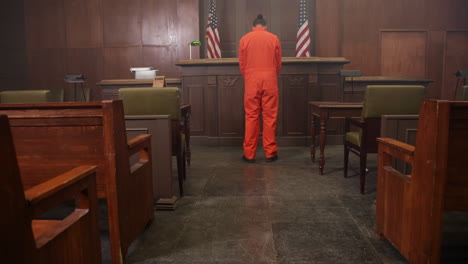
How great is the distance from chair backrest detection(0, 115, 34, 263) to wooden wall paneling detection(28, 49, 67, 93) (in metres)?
7.78

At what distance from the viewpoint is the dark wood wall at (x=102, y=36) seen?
297 inches

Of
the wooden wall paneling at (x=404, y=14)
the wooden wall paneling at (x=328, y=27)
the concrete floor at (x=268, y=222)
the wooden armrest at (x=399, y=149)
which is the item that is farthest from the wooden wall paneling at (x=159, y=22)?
the wooden armrest at (x=399, y=149)

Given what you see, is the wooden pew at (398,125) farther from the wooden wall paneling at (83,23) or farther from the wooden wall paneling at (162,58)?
the wooden wall paneling at (83,23)

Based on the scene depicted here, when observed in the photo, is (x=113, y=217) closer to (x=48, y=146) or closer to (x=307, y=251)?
(x=48, y=146)

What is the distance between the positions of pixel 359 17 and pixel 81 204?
7477 mm

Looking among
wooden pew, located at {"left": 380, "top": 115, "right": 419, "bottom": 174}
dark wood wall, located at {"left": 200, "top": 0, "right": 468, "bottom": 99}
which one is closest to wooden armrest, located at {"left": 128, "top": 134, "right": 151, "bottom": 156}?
wooden pew, located at {"left": 380, "top": 115, "right": 419, "bottom": 174}

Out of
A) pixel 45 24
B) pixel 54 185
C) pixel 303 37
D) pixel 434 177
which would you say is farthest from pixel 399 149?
pixel 45 24

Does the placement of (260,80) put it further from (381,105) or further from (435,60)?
(435,60)

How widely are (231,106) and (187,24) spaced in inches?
120

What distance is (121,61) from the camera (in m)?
7.75

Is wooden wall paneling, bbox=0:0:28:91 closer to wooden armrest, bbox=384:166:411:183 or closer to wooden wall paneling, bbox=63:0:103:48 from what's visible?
wooden wall paneling, bbox=63:0:103:48

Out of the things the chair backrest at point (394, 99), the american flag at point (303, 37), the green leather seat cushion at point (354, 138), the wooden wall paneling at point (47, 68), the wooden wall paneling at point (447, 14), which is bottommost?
the green leather seat cushion at point (354, 138)

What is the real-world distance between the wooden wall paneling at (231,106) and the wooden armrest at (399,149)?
11.3ft

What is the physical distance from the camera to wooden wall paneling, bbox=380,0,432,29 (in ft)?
24.4
